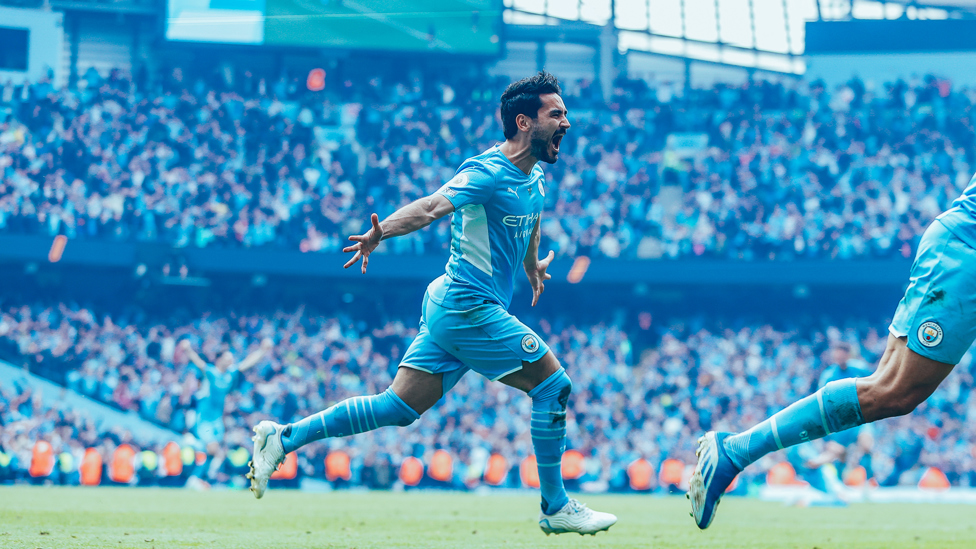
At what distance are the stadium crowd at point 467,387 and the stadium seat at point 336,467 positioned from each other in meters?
0.21

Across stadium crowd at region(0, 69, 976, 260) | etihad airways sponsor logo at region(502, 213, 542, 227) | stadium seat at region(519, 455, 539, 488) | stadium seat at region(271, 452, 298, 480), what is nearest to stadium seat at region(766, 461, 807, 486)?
stadium seat at region(519, 455, 539, 488)

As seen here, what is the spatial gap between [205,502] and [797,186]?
18.6 metres

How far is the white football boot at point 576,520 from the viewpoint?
17.1ft

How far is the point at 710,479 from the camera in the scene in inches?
174

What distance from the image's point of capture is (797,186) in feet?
78.6

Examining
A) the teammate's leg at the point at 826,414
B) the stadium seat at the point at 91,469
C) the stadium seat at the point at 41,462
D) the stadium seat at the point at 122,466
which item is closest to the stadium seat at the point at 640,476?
the stadium seat at the point at 122,466

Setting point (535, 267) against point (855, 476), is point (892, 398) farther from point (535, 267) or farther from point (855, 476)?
point (855, 476)

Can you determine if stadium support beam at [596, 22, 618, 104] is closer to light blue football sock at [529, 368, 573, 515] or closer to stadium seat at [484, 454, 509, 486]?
stadium seat at [484, 454, 509, 486]

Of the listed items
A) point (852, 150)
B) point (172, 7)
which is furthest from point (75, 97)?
point (852, 150)

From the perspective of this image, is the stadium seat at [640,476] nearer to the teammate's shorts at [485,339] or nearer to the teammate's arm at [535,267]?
the teammate's arm at [535,267]

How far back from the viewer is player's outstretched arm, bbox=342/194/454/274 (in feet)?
14.5

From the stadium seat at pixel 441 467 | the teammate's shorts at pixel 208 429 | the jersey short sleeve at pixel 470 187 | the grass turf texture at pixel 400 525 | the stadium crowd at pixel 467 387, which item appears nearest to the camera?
the jersey short sleeve at pixel 470 187

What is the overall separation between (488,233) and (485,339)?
67 centimetres

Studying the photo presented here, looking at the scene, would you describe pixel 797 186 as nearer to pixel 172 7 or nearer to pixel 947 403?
pixel 947 403
